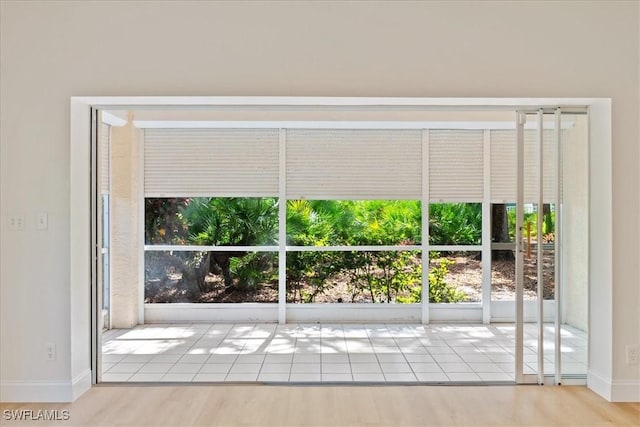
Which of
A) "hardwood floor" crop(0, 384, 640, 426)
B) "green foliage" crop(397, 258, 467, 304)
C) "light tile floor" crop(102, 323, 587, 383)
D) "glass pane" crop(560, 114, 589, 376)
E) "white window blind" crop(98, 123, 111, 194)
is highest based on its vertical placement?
"white window blind" crop(98, 123, 111, 194)

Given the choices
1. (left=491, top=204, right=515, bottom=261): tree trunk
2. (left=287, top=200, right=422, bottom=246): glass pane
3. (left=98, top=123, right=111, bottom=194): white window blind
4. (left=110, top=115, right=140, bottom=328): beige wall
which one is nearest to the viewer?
(left=98, top=123, right=111, bottom=194): white window blind

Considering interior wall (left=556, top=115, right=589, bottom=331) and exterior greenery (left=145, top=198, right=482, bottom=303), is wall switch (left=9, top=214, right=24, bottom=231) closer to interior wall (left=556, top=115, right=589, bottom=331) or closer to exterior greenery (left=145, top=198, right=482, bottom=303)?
exterior greenery (left=145, top=198, right=482, bottom=303)

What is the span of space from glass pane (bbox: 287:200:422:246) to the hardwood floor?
2.59 metres

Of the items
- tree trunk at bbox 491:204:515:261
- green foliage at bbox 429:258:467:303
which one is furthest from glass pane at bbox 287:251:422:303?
tree trunk at bbox 491:204:515:261

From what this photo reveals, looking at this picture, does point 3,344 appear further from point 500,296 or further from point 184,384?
point 500,296

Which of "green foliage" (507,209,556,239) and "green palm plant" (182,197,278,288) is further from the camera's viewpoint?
"green palm plant" (182,197,278,288)

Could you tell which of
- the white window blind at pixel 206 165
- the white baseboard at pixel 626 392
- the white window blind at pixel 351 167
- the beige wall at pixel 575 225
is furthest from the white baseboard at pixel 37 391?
the white baseboard at pixel 626 392

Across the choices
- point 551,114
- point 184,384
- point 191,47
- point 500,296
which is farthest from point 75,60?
point 500,296

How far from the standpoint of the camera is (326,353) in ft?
14.5

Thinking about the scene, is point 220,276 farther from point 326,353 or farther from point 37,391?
point 37,391

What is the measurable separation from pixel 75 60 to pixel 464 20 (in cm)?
277

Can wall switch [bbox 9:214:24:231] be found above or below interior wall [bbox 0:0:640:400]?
below

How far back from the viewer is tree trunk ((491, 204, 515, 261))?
5.74 metres

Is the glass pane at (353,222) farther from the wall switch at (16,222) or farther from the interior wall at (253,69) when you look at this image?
the wall switch at (16,222)
